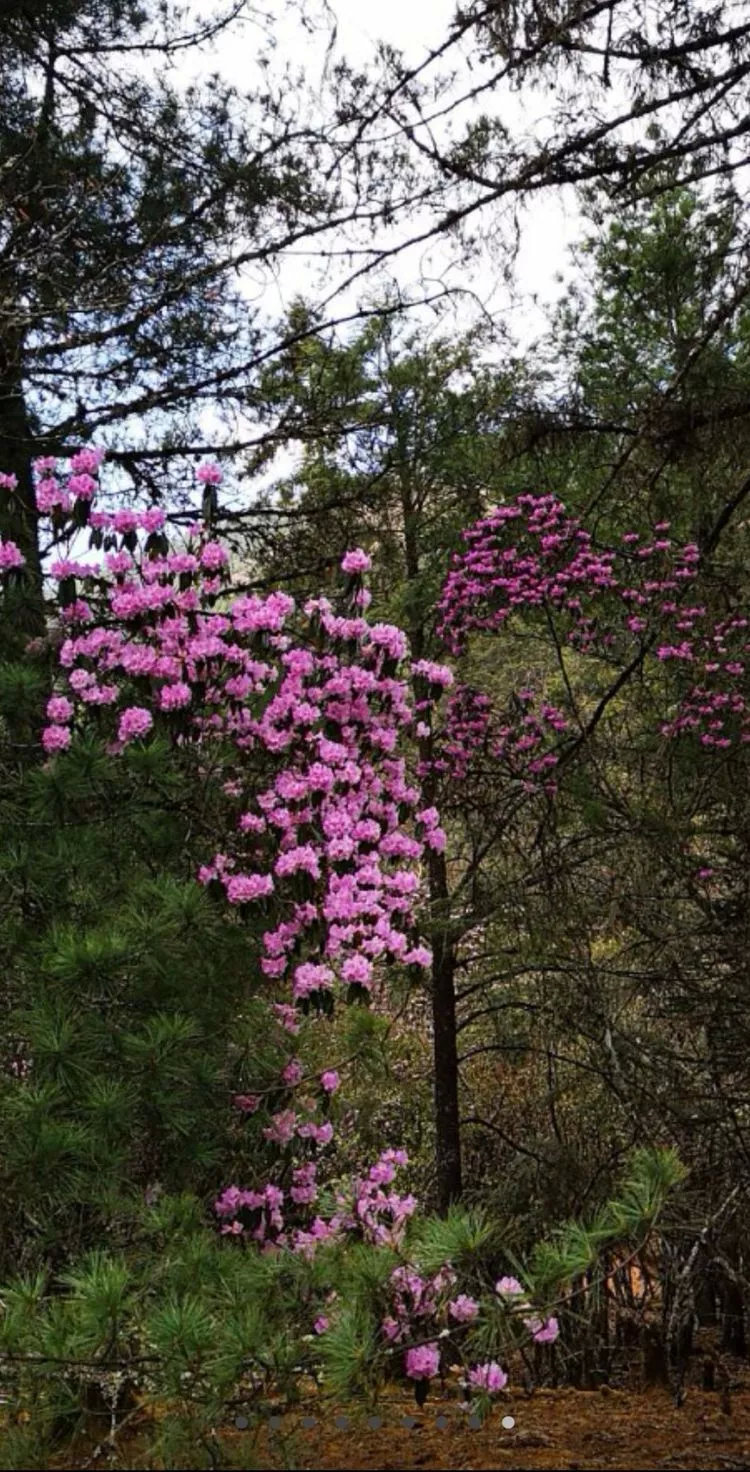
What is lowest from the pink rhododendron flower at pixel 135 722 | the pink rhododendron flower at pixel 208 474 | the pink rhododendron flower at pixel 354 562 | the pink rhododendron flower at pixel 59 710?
the pink rhododendron flower at pixel 135 722

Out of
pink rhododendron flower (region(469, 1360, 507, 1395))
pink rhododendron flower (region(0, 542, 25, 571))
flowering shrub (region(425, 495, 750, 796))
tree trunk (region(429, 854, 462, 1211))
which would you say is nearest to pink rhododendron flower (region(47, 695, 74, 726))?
pink rhododendron flower (region(0, 542, 25, 571))

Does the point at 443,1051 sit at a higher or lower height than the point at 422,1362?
lower

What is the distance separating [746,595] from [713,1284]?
3.84 metres

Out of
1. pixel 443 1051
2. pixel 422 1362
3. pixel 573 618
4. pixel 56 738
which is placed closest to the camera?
pixel 422 1362

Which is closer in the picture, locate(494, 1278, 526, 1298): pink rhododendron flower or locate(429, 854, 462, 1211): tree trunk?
locate(494, 1278, 526, 1298): pink rhododendron flower

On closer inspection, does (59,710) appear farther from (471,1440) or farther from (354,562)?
(471,1440)

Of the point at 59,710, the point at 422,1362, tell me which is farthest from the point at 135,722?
the point at 422,1362

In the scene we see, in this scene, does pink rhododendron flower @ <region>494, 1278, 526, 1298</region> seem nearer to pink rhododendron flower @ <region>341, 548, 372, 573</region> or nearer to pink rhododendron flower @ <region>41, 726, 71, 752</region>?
pink rhododendron flower @ <region>41, 726, 71, 752</region>

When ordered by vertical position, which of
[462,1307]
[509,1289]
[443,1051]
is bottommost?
[443,1051]

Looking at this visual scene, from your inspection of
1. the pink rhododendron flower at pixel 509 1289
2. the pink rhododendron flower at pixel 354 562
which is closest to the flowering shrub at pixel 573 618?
the pink rhododendron flower at pixel 354 562

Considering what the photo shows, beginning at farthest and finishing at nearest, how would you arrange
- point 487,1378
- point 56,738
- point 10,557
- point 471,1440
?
point 10,557, point 56,738, point 471,1440, point 487,1378

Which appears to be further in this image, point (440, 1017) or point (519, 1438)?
point (440, 1017)

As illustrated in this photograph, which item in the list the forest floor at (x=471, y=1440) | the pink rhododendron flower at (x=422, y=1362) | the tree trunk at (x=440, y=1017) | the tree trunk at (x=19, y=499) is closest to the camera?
the forest floor at (x=471, y=1440)

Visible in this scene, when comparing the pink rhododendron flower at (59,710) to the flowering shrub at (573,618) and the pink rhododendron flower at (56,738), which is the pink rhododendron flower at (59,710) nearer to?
the pink rhododendron flower at (56,738)
